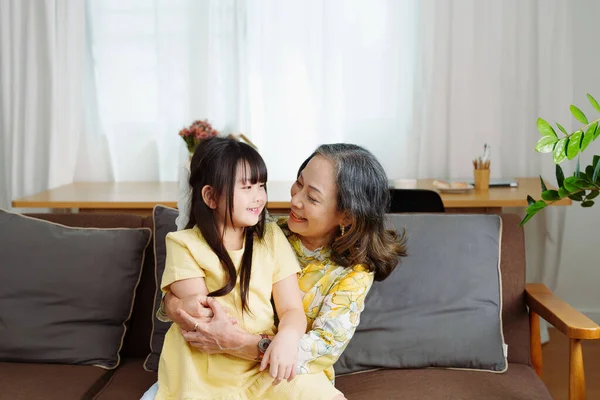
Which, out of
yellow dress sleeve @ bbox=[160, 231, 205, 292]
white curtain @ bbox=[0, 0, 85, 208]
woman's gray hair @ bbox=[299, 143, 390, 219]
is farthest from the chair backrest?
white curtain @ bbox=[0, 0, 85, 208]

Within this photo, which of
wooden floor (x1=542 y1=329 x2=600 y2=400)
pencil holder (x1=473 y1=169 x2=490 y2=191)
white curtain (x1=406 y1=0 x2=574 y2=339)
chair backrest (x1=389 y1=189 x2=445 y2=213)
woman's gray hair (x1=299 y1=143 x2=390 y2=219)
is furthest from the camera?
white curtain (x1=406 y1=0 x2=574 y2=339)

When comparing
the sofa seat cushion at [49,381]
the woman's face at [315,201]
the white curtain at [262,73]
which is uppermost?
the white curtain at [262,73]

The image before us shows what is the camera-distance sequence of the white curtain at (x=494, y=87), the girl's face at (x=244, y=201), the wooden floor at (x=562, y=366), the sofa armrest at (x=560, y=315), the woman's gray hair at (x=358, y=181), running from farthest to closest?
the white curtain at (x=494, y=87) < the wooden floor at (x=562, y=366) < the sofa armrest at (x=560, y=315) < the woman's gray hair at (x=358, y=181) < the girl's face at (x=244, y=201)

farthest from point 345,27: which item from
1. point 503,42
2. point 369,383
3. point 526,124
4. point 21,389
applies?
point 21,389

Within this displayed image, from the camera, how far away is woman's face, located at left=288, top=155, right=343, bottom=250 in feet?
6.44

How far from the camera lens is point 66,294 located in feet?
7.65

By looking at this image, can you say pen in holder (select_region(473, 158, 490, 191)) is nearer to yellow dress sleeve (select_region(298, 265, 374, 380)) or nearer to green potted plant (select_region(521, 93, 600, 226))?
green potted plant (select_region(521, 93, 600, 226))

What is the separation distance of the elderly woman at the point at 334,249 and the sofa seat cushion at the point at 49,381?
0.29 meters

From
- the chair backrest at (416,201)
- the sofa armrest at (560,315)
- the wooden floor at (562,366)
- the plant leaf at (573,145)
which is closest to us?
the plant leaf at (573,145)

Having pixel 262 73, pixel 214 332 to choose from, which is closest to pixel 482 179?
pixel 262 73

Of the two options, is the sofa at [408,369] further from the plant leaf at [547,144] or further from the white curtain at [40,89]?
the white curtain at [40,89]

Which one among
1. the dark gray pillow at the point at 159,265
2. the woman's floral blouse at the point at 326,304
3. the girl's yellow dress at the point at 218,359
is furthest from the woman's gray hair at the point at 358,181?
the dark gray pillow at the point at 159,265

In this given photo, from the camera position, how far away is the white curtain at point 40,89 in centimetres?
382

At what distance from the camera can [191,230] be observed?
1925 millimetres
